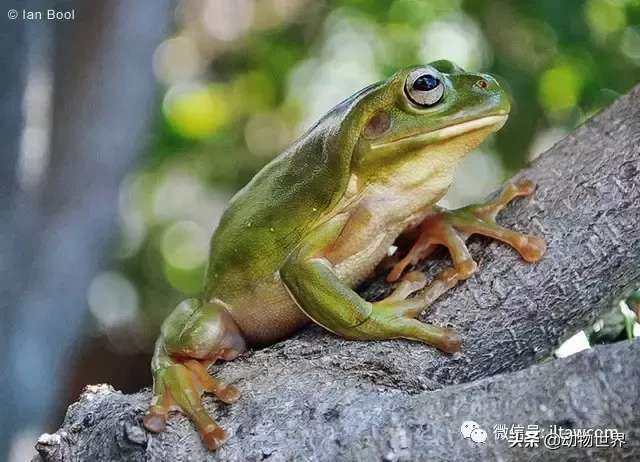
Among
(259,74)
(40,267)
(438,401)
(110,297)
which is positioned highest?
(438,401)

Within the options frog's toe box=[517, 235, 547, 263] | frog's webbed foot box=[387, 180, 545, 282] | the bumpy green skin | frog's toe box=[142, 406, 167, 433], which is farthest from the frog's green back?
frog's toe box=[142, 406, 167, 433]

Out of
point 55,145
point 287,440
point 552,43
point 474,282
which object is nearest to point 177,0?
point 55,145

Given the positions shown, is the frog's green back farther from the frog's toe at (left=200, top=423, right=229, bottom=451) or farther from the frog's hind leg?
the frog's toe at (left=200, top=423, right=229, bottom=451)

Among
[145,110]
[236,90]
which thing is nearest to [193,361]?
[145,110]

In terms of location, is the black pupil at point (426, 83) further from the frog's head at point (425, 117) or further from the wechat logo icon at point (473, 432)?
the wechat logo icon at point (473, 432)

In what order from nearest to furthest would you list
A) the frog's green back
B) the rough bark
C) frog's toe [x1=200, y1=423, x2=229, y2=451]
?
the rough bark, frog's toe [x1=200, y1=423, x2=229, y2=451], the frog's green back

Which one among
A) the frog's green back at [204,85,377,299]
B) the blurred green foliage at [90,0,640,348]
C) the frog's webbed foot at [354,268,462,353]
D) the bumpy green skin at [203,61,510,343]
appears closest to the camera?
the frog's webbed foot at [354,268,462,353]

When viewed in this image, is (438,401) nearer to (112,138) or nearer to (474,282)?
(474,282)
